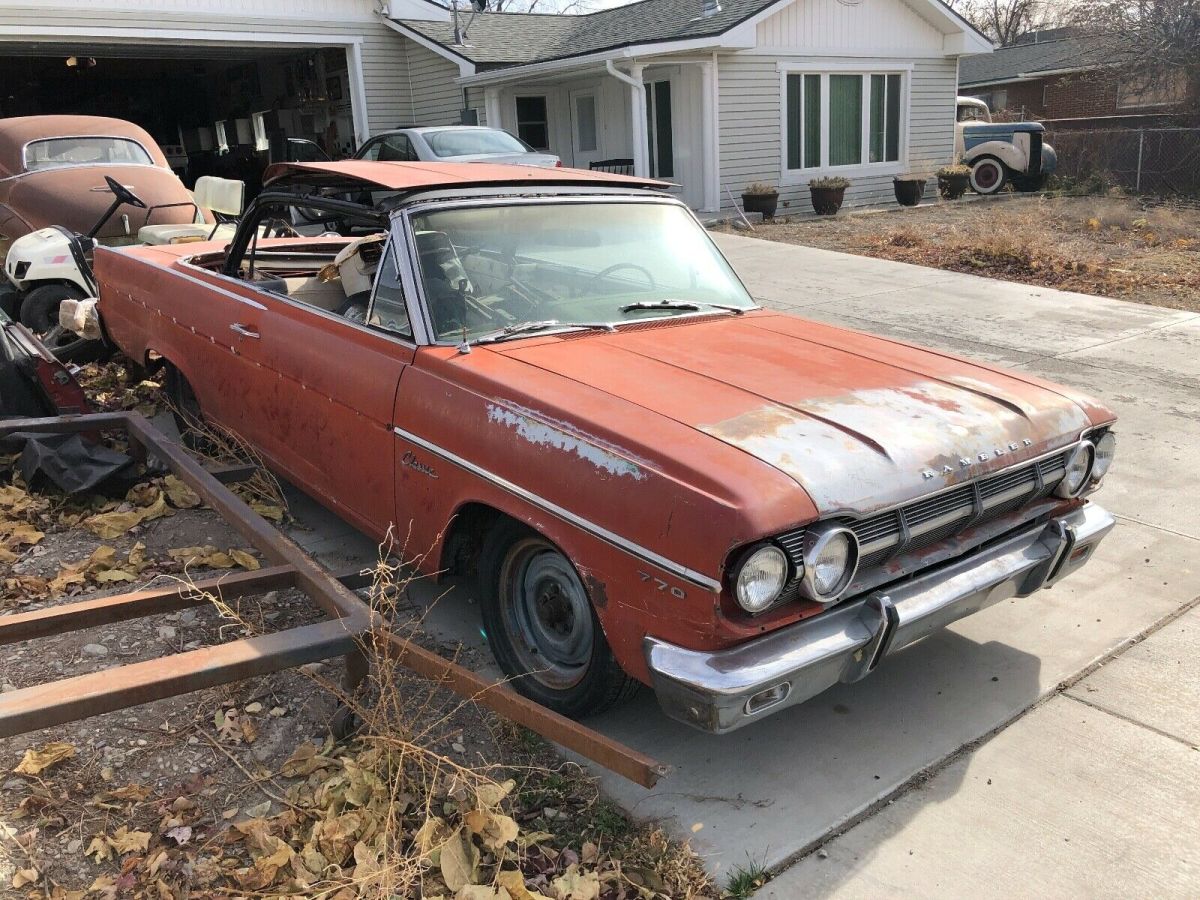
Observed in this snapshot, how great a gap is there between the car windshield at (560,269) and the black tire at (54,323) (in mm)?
5154

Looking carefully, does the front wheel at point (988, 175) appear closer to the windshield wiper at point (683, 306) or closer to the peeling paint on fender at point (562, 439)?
the windshield wiper at point (683, 306)

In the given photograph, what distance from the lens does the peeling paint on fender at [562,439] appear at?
2705 mm

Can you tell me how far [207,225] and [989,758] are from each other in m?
8.94

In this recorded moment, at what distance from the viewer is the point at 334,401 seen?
12.9 ft

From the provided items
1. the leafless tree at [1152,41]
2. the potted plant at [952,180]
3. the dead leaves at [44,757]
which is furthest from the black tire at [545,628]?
the leafless tree at [1152,41]

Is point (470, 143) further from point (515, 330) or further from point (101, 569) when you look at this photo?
point (515, 330)

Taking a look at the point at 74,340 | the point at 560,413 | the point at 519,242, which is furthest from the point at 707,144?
the point at 560,413

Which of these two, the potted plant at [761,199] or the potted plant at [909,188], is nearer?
the potted plant at [761,199]

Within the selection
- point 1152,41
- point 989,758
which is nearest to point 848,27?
point 1152,41

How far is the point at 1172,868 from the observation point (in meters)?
2.64

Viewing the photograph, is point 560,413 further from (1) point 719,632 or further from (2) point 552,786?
(2) point 552,786

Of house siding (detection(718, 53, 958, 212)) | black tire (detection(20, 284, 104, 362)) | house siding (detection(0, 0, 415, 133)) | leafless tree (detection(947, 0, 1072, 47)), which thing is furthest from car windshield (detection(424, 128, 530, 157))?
leafless tree (detection(947, 0, 1072, 47))

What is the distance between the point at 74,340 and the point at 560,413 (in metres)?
6.41

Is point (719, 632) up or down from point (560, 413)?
down
